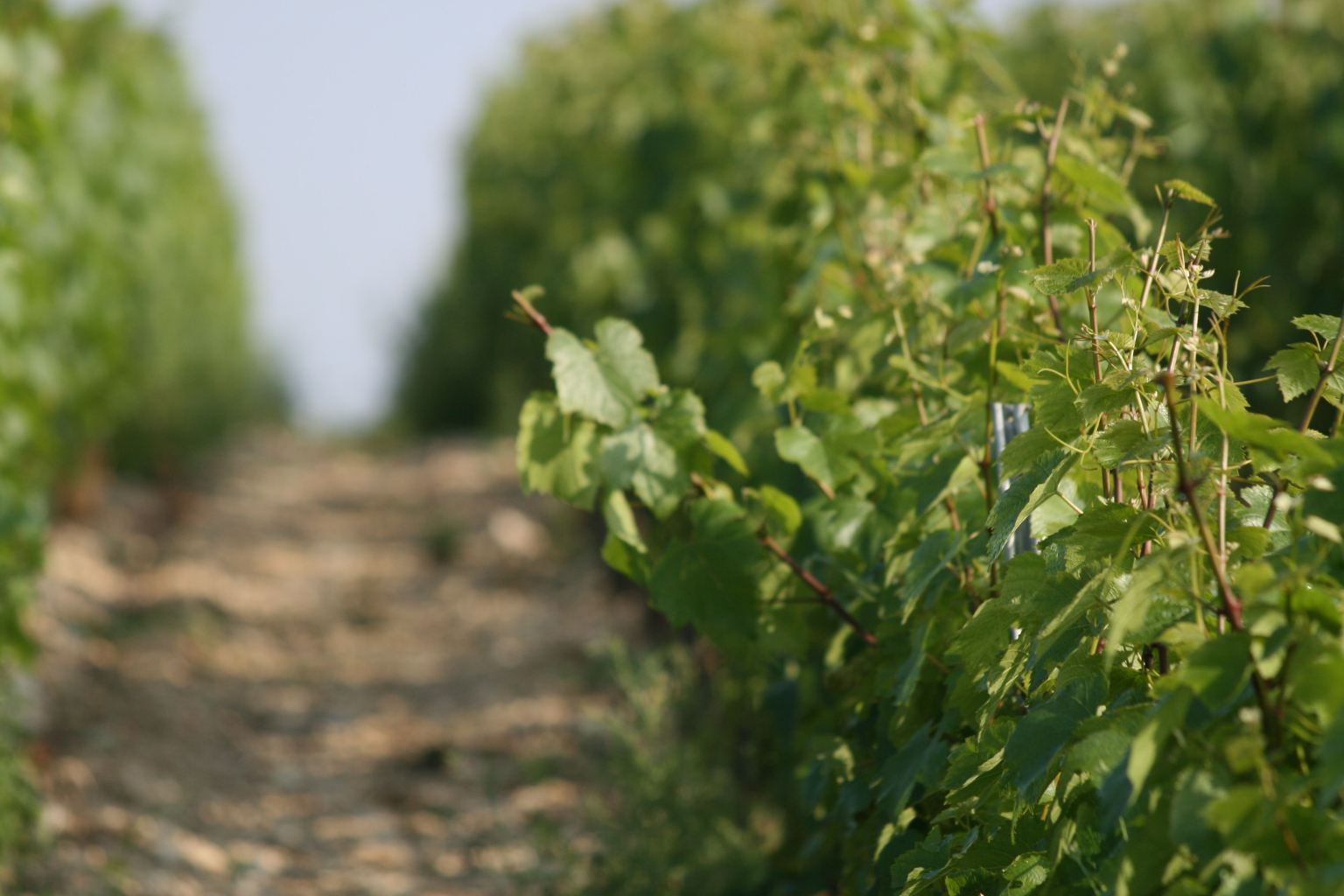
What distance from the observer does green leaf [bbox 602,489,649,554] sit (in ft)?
4.57

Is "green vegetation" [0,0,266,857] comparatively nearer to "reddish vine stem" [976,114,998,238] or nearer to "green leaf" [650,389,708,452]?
"green leaf" [650,389,708,452]

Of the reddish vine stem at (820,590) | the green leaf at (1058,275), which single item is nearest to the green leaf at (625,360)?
the reddish vine stem at (820,590)

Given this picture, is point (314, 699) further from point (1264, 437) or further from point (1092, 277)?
point (1264, 437)

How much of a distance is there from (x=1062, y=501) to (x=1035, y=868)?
389mm

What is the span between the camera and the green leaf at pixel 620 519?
139 cm

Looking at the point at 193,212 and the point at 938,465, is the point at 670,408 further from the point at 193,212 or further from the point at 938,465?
the point at 193,212

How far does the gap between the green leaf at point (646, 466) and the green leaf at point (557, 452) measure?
0.15 feet

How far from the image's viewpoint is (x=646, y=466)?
1.38 metres

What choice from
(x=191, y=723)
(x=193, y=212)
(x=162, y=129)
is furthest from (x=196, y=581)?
(x=193, y=212)

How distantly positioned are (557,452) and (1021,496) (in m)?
0.60

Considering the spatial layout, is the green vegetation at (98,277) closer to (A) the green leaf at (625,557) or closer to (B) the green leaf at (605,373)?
(A) the green leaf at (625,557)

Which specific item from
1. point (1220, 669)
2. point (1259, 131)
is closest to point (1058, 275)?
point (1220, 669)

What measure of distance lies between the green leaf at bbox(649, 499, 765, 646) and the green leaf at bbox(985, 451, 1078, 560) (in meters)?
0.41

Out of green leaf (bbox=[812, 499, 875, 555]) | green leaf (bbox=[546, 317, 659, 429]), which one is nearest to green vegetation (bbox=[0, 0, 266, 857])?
green leaf (bbox=[546, 317, 659, 429])
